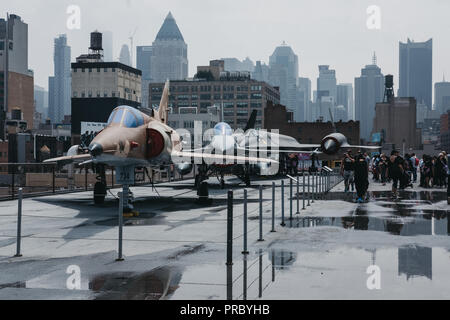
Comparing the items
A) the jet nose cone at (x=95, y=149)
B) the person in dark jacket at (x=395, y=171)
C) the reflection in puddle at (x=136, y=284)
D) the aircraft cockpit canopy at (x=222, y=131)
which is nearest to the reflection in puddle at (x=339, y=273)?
the reflection in puddle at (x=136, y=284)

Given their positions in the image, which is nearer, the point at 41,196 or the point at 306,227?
the point at 306,227

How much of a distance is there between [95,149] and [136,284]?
7.08m

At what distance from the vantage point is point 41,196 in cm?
2455

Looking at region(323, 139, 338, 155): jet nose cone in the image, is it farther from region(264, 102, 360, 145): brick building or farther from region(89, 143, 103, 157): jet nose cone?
region(264, 102, 360, 145): brick building

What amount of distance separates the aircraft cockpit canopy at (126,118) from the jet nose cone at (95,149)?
7.83 feet

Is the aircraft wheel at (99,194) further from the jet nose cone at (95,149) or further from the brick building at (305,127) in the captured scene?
the brick building at (305,127)

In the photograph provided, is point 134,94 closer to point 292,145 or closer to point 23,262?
point 292,145

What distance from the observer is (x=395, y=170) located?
2305 cm

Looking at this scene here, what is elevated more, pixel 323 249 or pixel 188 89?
pixel 188 89

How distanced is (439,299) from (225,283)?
2.89m

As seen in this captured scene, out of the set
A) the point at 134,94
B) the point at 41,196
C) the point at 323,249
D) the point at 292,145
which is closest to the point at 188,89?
the point at 134,94

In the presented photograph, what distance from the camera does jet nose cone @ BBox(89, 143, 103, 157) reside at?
45.1 ft

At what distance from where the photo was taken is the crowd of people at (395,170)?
20.9m

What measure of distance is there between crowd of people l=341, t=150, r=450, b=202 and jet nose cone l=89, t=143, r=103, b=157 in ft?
36.4
